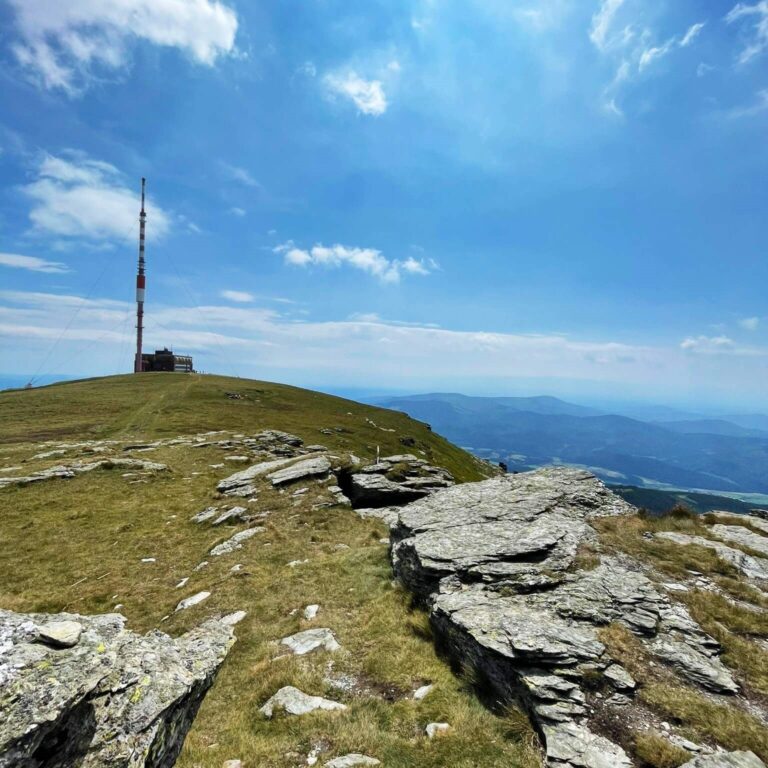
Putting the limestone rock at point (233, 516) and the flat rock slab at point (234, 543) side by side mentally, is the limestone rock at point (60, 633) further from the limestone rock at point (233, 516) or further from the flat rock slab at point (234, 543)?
the limestone rock at point (233, 516)

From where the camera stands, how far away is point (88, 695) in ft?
22.7

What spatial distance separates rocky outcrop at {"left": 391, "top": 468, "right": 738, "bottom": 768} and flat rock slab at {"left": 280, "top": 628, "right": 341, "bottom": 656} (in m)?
3.58

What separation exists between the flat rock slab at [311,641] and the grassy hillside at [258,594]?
13.1 inches

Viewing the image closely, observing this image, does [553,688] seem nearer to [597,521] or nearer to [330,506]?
[597,521]

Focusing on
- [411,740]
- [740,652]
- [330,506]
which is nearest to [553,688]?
[411,740]

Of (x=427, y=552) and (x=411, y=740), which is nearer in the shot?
Result: (x=411, y=740)

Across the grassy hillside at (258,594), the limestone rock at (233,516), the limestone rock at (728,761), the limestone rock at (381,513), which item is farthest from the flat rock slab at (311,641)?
the limestone rock at (233,516)

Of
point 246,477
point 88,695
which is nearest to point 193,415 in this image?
point 246,477

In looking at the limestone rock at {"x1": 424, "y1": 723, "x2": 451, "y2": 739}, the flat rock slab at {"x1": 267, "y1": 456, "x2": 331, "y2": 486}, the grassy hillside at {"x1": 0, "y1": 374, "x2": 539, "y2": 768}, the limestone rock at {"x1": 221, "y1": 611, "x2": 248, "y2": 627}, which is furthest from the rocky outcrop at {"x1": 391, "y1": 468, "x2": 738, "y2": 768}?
the flat rock slab at {"x1": 267, "y1": 456, "x2": 331, "y2": 486}

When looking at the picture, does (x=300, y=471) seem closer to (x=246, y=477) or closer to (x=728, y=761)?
(x=246, y=477)

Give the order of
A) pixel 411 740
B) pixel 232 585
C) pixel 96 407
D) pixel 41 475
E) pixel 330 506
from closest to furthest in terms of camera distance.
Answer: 1. pixel 411 740
2. pixel 232 585
3. pixel 330 506
4. pixel 41 475
5. pixel 96 407

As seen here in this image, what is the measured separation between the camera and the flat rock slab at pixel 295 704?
10289 millimetres

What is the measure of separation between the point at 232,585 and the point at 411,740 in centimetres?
1178

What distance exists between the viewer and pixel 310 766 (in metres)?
8.59
